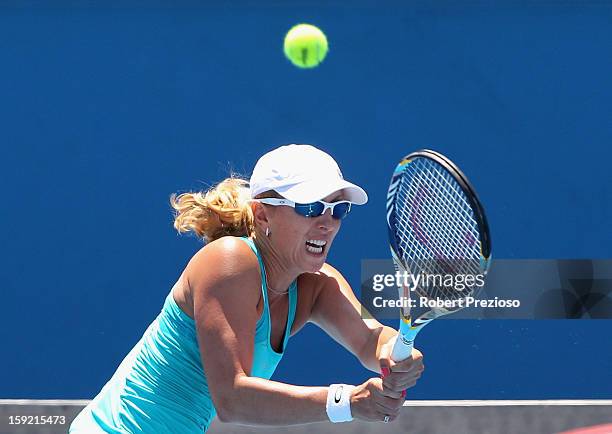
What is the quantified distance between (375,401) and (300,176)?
0.51m

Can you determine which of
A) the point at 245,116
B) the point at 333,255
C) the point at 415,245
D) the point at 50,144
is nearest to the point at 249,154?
the point at 245,116

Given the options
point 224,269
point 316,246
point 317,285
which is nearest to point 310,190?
point 316,246

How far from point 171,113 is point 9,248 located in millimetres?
985

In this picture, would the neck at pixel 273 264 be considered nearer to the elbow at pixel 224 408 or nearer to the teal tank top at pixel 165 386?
the teal tank top at pixel 165 386

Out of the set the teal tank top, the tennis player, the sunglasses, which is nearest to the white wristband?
the tennis player

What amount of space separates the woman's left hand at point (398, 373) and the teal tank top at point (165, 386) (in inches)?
13.2

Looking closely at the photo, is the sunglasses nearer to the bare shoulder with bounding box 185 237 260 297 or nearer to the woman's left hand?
the bare shoulder with bounding box 185 237 260 297

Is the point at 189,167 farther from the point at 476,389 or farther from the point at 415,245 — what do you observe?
the point at 415,245

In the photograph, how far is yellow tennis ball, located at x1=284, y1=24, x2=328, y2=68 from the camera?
16.5 ft

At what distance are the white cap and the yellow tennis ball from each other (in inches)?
103

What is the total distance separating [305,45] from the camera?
5.05m

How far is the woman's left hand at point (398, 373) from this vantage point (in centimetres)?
225

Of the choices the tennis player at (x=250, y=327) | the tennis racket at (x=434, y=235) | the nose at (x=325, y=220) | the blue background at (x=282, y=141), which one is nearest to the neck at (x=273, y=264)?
the tennis player at (x=250, y=327)

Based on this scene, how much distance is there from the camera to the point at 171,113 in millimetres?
5148
